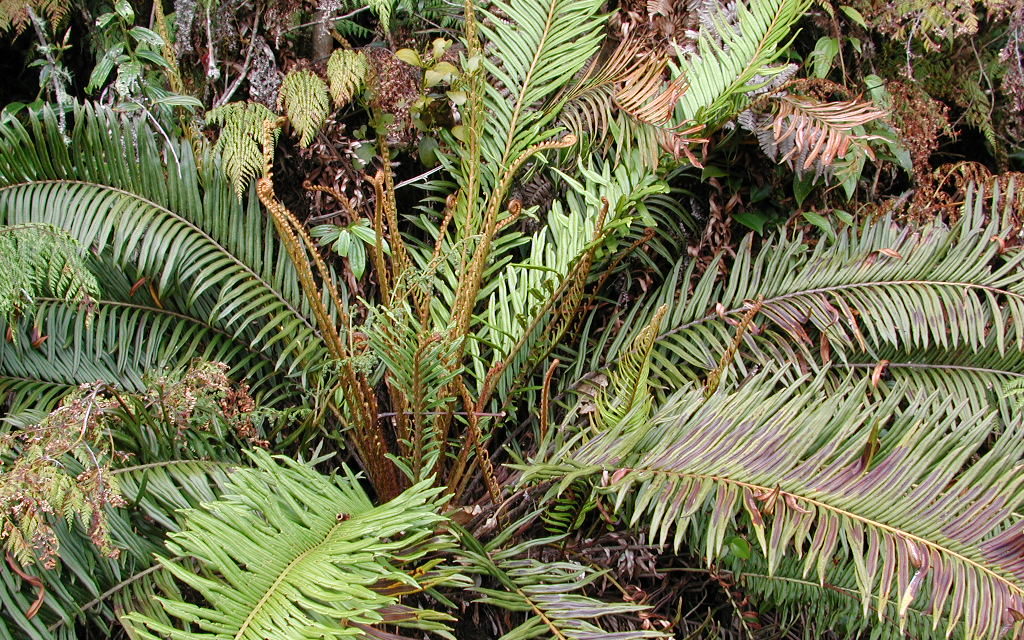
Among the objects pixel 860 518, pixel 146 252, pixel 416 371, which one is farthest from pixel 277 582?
pixel 146 252

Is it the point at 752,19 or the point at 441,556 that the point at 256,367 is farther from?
the point at 752,19

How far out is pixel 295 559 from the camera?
127cm

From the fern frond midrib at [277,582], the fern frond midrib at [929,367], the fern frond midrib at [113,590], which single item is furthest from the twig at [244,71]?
the fern frond midrib at [929,367]

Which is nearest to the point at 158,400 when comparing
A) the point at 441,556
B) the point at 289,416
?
the point at 289,416

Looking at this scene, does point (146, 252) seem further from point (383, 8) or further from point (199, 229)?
point (383, 8)

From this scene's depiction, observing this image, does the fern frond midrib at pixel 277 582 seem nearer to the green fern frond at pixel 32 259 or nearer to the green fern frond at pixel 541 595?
the green fern frond at pixel 541 595

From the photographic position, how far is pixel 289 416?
1.91 m

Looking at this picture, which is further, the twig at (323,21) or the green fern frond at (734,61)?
the twig at (323,21)

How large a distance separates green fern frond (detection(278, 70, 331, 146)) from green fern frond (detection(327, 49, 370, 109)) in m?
0.04

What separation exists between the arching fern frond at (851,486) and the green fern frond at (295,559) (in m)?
0.32

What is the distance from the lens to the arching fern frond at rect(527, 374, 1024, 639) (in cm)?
128

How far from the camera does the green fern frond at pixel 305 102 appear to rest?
2168 mm

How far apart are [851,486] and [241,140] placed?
1.56 metres

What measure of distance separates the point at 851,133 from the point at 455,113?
1.03m
